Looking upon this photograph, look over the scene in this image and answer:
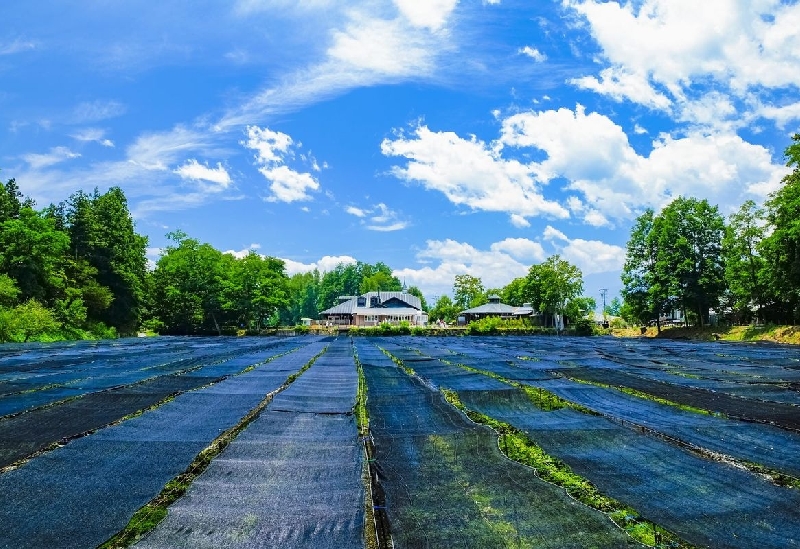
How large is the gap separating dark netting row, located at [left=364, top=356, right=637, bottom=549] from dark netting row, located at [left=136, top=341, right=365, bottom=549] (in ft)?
1.06

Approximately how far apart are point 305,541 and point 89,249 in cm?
4238

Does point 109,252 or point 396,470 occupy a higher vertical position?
point 109,252

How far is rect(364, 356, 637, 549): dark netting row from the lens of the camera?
3389 millimetres

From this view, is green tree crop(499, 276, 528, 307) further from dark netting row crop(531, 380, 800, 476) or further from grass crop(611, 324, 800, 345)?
dark netting row crop(531, 380, 800, 476)

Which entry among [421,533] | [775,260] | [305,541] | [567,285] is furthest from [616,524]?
[567,285]

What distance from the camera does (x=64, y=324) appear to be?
32.4 meters

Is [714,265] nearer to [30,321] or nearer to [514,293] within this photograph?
[514,293]

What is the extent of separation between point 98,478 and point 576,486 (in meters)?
4.13

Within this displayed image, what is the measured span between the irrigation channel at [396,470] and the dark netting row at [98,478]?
20 mm

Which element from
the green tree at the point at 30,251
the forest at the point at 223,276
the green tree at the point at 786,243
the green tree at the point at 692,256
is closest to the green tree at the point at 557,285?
the forest at the point at 223,276

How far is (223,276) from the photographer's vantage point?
163ft

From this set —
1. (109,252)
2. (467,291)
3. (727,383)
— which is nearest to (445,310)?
(467,291)

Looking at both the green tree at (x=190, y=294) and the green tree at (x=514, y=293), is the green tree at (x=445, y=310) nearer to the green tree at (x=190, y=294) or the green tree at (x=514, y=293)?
the green tree at (x=514, y=293)

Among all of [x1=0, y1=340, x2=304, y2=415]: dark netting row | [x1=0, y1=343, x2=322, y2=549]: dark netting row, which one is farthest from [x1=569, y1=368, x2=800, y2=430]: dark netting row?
[x1=0, y1=340, x2=304, y2=415]: dark netting row
